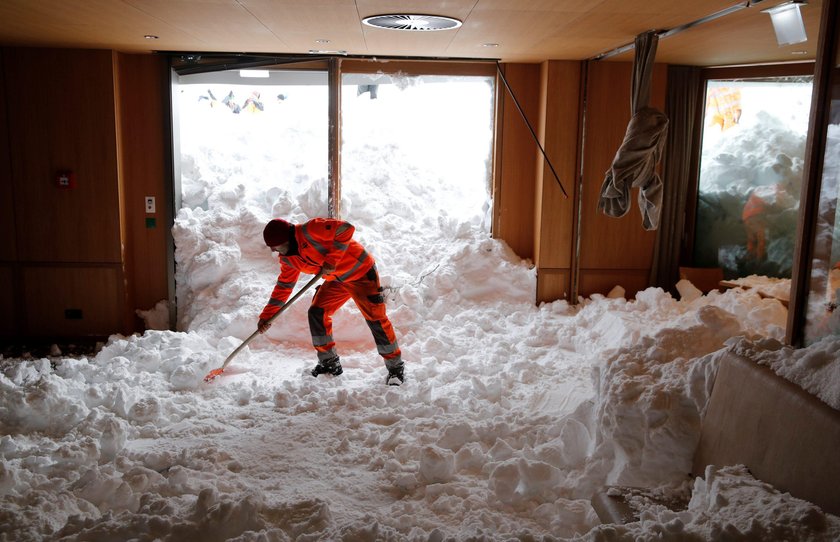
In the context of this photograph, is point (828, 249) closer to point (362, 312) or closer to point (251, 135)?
point (362, 312)

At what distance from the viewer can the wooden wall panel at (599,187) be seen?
587 centimetres

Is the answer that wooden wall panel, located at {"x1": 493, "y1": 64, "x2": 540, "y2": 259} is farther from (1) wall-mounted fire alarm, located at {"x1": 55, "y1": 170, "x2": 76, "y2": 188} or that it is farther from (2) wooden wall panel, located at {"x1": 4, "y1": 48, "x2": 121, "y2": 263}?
(1) wall-mounted fire alarm, located at {"x1": 55, "y1": 170, "x2": 76, "y2": 188}

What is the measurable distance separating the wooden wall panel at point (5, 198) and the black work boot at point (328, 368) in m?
3.31

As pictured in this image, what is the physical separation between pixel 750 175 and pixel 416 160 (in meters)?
3.93

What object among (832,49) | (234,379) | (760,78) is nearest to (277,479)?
(234,379)

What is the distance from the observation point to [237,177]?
7.21m

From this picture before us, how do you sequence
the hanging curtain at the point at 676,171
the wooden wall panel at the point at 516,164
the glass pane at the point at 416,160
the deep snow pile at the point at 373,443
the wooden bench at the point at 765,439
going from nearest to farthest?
1. the wooden bench at the point at 765,439
2. the deep snow pile at the point at 373,443
3. the hanging curtain at the point at 676,171
4. the wooden wall panel at the point at 516,164
5. the glass pane at the point at 416,160

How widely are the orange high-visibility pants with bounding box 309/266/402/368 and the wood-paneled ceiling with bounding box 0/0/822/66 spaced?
1.87 metres

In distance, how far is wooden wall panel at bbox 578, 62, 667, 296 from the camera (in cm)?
587

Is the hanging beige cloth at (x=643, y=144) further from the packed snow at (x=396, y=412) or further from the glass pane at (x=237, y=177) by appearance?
the glass pane at (x=237, y=177)

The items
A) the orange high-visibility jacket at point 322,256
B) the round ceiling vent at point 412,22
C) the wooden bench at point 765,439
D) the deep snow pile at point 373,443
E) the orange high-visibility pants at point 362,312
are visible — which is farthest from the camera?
the orange high-visibility pants at point 362,312

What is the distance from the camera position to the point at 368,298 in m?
4.63

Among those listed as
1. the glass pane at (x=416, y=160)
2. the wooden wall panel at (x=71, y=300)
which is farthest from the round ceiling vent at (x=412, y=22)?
the wooden wall panel at (x=71, y=300)

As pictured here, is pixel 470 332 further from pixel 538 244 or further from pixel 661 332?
pixel 661 332
